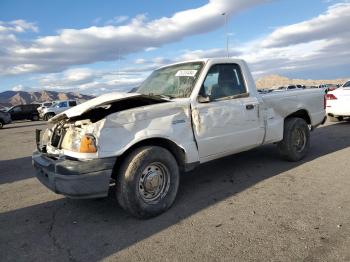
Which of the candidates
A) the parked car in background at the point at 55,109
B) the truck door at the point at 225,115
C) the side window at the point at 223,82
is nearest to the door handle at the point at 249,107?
the truck door at the point at 225,115

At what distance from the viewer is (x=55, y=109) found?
32.2 m

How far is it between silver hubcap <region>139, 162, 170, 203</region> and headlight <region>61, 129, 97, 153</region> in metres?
0.71

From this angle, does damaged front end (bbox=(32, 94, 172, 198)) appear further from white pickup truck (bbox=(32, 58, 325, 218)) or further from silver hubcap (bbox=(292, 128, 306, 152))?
silver hubcap (bbox=(292, 128, 306, 152))

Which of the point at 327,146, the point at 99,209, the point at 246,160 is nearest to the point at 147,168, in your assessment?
the point at 99,209

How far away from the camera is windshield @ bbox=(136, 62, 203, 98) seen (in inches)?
202

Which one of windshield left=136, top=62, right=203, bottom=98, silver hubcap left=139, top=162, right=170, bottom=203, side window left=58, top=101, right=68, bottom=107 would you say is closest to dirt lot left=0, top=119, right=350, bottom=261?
silver hubcap left=139, top=162, right=170, bottom=203

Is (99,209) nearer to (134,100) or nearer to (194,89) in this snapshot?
(134,100)

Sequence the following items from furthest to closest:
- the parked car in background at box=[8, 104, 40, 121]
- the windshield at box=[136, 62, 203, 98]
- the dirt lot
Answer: the parked car in background at box=[8, 104, 40, 121]
the windshield at box=[136, 62, 203, 98]
the dirt lot

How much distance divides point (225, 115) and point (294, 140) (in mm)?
2138

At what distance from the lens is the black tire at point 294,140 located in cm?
651

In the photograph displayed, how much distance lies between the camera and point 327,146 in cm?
828

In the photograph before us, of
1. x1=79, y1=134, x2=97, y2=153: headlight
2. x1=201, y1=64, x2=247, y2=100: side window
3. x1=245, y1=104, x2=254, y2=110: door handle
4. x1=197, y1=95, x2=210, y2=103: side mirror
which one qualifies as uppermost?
x1=201, y1=64, x2=247, y2=100: side window

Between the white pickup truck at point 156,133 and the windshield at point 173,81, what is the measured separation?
2 centimetres

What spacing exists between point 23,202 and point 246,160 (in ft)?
13.5
